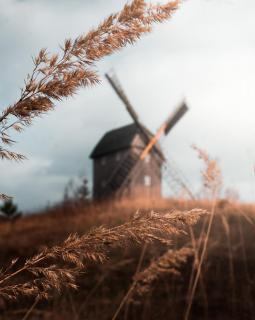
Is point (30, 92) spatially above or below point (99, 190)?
below

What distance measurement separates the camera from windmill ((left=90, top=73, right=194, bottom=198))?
27672mm

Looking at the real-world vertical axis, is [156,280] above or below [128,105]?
below

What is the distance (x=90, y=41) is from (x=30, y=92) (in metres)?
0.25

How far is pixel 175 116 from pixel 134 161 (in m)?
3.40

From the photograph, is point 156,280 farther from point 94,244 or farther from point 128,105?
point 128,105

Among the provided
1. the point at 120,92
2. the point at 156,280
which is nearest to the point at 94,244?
the point at 156,280

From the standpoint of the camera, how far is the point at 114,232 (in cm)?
151

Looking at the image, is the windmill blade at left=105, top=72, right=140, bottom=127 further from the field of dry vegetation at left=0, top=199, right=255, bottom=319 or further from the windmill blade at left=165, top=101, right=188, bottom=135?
the field of dry vegetation at left=0, top=199, right=255, bottom=319

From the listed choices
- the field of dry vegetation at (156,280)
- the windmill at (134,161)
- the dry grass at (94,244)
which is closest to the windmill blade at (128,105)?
the windmill at (134,161)

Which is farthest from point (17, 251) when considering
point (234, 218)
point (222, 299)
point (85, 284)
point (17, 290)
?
point (17, 290)

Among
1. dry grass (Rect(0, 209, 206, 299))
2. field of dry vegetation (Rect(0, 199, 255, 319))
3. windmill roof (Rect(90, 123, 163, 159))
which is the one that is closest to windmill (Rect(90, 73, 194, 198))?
windmill roof (Rect(90, 123, 163, 159))

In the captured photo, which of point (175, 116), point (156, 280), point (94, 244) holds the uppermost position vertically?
point (175, 116)

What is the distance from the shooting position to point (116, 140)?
3269cm

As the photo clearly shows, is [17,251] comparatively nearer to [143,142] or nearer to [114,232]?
[114,232]
